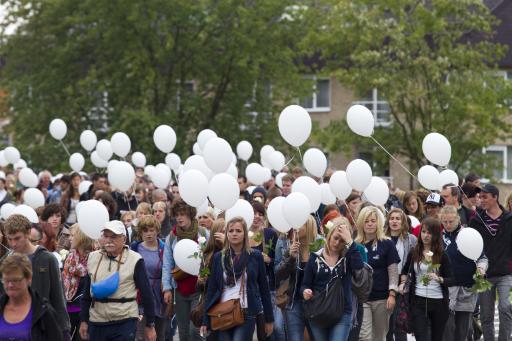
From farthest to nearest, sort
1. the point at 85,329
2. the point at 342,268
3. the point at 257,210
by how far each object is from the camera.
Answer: the point at 257,210, the point at 342,268, the point at 85,329

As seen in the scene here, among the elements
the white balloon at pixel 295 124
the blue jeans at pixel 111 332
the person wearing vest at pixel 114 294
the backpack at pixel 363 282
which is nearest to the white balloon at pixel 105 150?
the white balloon at pixel 295 124

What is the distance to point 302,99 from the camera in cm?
3675

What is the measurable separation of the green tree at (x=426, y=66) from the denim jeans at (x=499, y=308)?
861 inches

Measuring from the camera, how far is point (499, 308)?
13109 millimetres

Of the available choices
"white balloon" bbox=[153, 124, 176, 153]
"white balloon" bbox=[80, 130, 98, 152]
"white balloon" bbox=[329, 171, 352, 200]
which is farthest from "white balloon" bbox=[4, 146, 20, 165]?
"white balloon" bbox=[329, 171, 352, 200]

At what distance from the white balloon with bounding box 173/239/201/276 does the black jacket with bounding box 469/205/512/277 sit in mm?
3583

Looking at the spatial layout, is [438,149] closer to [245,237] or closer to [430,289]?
[430,289]

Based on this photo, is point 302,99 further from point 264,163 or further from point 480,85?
point 264,163

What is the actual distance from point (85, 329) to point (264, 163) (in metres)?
13.4

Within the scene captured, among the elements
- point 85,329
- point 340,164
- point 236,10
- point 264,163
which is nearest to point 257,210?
point 85,329

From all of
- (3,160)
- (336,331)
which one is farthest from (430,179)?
(3,160)

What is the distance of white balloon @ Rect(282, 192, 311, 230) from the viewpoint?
1121 centimetres

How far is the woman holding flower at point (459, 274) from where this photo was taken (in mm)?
12359

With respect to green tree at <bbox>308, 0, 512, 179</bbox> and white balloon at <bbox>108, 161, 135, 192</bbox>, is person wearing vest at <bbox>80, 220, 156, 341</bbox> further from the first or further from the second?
green tree at <bbox>308, 0, 512, 179</bbox>
